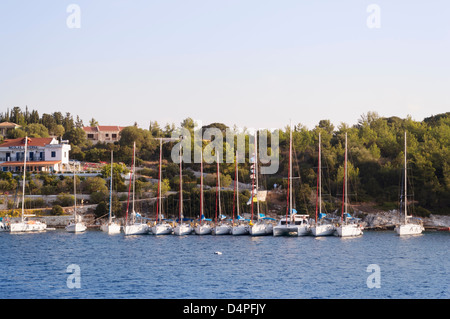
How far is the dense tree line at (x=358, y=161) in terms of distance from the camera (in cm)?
7788

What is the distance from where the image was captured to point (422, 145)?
86.5 meters

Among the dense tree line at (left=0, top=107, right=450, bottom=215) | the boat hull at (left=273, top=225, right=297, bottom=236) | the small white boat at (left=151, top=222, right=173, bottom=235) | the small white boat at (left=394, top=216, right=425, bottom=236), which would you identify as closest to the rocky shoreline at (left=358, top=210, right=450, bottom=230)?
the dense tree line at (left=0, top=107, right=450, bottom=215)

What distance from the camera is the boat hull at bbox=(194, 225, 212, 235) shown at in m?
65.6

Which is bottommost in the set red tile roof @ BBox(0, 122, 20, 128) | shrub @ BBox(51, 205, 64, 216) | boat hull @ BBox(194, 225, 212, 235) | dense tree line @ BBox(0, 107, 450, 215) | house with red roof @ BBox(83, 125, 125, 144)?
boat hull @ BBox(194, 225, 212, 235)

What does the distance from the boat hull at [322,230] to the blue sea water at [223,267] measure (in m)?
1.34

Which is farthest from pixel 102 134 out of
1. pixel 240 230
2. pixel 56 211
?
pixel 240 230

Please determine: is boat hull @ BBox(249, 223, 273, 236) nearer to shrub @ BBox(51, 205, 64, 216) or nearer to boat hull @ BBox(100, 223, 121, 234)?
boat hull @ BBox(100, 223, 121, 234)

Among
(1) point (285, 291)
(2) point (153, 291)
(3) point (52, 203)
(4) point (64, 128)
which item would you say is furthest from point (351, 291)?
(4) point (64, 128)

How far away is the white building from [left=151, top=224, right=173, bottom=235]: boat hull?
115ft

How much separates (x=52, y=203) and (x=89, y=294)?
162 feet

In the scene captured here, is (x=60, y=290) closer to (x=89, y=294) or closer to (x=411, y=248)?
(x=89, y=294)

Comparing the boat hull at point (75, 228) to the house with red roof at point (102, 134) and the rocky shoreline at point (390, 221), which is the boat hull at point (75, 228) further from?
the house with red roof at point (102, 134)

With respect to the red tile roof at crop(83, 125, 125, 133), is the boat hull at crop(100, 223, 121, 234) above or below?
below

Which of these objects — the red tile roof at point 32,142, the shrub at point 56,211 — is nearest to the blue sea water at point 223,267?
the shrub at point 56,211
